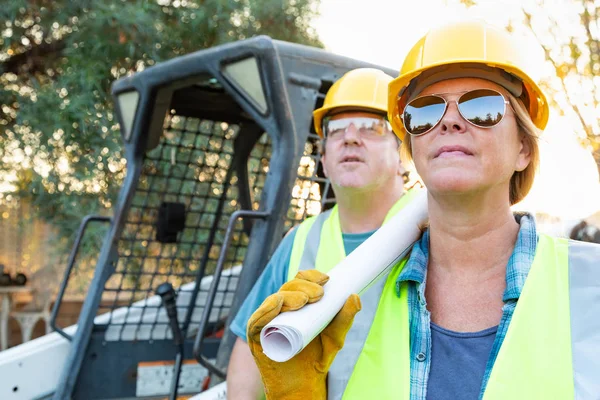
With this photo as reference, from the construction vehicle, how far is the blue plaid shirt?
1.08 meters

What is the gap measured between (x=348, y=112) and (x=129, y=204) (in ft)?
4.79

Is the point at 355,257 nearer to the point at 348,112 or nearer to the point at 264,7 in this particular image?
the point at 348,112

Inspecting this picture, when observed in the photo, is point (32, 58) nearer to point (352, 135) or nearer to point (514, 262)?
point (352, 135)

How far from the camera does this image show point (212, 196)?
12.5 feet

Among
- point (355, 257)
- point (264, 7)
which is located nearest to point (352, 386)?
point (355, 257)

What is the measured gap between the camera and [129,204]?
10.9 feet

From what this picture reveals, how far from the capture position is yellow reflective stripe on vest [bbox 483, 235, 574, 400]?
1191 mm

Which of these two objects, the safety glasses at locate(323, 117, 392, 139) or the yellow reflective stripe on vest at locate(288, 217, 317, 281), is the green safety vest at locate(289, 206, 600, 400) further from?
the safety glasses at locate(323, 117, 392, 139)

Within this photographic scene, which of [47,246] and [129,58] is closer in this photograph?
[129,58]

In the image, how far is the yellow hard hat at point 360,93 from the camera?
229cm

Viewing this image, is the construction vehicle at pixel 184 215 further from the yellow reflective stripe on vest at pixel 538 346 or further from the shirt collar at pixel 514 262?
the yellow reflective stripe on vest at pixel 538 346

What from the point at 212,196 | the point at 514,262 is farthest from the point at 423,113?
the point at 212,196

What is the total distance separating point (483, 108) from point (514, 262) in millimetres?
320

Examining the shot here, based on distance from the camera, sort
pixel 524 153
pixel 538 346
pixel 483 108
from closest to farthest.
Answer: pixel 538 346, pixel 483 108, pixel 524 153
